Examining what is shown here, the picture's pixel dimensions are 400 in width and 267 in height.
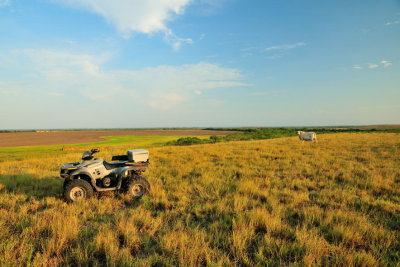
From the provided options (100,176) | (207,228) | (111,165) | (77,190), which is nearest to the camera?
(207,228)

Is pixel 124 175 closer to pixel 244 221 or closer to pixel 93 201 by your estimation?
pixel 93 201

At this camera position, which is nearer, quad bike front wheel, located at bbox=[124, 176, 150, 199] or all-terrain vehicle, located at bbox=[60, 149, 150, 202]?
all-terrain vehicle, located at bbox=[60, 149, 150, 202]

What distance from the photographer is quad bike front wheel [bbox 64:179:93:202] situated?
15.3 ft

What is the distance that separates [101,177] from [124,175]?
627mm

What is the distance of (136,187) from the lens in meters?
5.37

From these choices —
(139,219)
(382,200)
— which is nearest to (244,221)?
(139,219)

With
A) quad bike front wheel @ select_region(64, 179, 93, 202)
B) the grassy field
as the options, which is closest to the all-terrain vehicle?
quad bike front wheel @ select_region(64, 179, 93, 202)

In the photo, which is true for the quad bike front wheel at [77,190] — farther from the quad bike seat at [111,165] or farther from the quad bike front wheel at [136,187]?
the quad bike front wheel at [136,187]

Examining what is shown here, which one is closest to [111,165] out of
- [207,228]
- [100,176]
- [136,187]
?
[100,176]

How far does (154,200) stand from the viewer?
4902 millimetres

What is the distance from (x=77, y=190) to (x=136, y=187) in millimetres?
1501

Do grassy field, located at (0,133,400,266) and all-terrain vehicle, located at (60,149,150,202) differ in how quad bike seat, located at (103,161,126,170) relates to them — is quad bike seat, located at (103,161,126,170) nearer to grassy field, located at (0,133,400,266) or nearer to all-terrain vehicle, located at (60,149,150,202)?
all-terrain vehicle, located at (60,149,150,202)

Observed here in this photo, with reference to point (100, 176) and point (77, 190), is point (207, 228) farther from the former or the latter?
point (77, 190)

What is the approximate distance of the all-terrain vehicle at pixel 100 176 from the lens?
4758 millimetres
